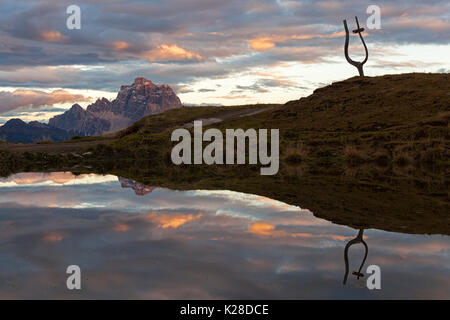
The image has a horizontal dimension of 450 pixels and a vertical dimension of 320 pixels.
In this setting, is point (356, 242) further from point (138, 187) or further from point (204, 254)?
point (138, 187)

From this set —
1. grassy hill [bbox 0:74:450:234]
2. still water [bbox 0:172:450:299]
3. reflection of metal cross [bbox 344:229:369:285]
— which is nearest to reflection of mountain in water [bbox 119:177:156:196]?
grassy hill [bbox 0:74:450:234]

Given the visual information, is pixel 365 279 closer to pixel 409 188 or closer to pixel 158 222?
pixel 158 222

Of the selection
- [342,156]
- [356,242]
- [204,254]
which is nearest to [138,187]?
[204,254]

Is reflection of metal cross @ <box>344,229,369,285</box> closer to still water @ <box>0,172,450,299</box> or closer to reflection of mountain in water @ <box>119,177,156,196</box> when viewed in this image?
still water @ <box>0,172,450,299</box>

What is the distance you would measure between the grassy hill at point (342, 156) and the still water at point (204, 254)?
5.68ft

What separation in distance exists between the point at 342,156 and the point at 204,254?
93.4 ft

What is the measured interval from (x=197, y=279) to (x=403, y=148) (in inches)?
1166

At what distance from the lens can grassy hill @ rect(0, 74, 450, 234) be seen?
498 inches

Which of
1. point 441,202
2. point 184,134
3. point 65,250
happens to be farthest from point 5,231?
point 184,134

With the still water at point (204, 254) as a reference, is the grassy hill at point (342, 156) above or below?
above

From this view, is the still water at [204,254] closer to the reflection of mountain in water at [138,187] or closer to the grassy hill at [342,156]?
the grassy hill at [342,156]

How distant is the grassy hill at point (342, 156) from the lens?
1264 centimetres

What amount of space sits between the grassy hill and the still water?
1730 mm

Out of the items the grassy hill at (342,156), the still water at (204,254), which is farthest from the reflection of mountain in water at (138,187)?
the still water at (204,254)
